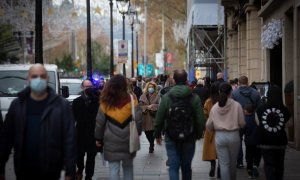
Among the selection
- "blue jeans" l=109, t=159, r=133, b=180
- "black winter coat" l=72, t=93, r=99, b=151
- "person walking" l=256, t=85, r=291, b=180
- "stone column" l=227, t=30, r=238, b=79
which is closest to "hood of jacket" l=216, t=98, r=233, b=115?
"person walking" l=256, t=85, r=291, b=180

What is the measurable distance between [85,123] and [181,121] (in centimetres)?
218

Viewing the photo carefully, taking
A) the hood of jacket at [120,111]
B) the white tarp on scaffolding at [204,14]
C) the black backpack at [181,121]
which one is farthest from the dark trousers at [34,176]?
the white tarp on scaffolding at [204,14]

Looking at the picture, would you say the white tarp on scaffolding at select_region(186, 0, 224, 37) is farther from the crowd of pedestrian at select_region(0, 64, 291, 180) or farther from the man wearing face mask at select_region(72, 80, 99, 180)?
the man wearing face mask at select_region(72, 80, 99, 180)

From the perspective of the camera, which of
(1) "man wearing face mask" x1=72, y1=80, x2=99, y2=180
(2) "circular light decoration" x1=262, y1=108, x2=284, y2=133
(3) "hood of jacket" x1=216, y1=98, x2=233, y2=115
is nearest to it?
(2) "circular light decoration" x1=262, y1=108, x2=284, y2=133

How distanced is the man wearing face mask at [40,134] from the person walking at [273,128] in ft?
13.2

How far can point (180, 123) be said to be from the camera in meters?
9.59

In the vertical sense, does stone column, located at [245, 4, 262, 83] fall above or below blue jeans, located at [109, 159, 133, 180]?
above

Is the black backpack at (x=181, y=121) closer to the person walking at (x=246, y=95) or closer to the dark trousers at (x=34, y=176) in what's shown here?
the dark trousers at (x=34, y=176)

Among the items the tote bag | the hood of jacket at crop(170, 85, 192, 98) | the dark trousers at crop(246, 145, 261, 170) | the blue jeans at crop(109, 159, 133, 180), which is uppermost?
the hood of jacket at crop(170, 85, 192, 98)

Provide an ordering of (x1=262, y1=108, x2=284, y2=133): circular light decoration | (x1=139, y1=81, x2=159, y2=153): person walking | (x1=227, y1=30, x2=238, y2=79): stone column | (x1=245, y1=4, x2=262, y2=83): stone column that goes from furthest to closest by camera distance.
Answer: (x1=227, y1=30, x2=238, y2=79): stone column
(x1=245, y1=4, x2=262, y2=83): stone column
(x1=139, y1=81, x2=159, y2=153): person walking
(x1=262, y1=108, x2=284, y2=133): circular light decoration

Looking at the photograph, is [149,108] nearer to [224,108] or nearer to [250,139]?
[250,139]

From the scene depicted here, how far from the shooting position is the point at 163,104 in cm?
977

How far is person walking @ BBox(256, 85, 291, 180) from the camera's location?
1030 cm

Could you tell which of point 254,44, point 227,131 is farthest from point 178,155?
point 254,44
